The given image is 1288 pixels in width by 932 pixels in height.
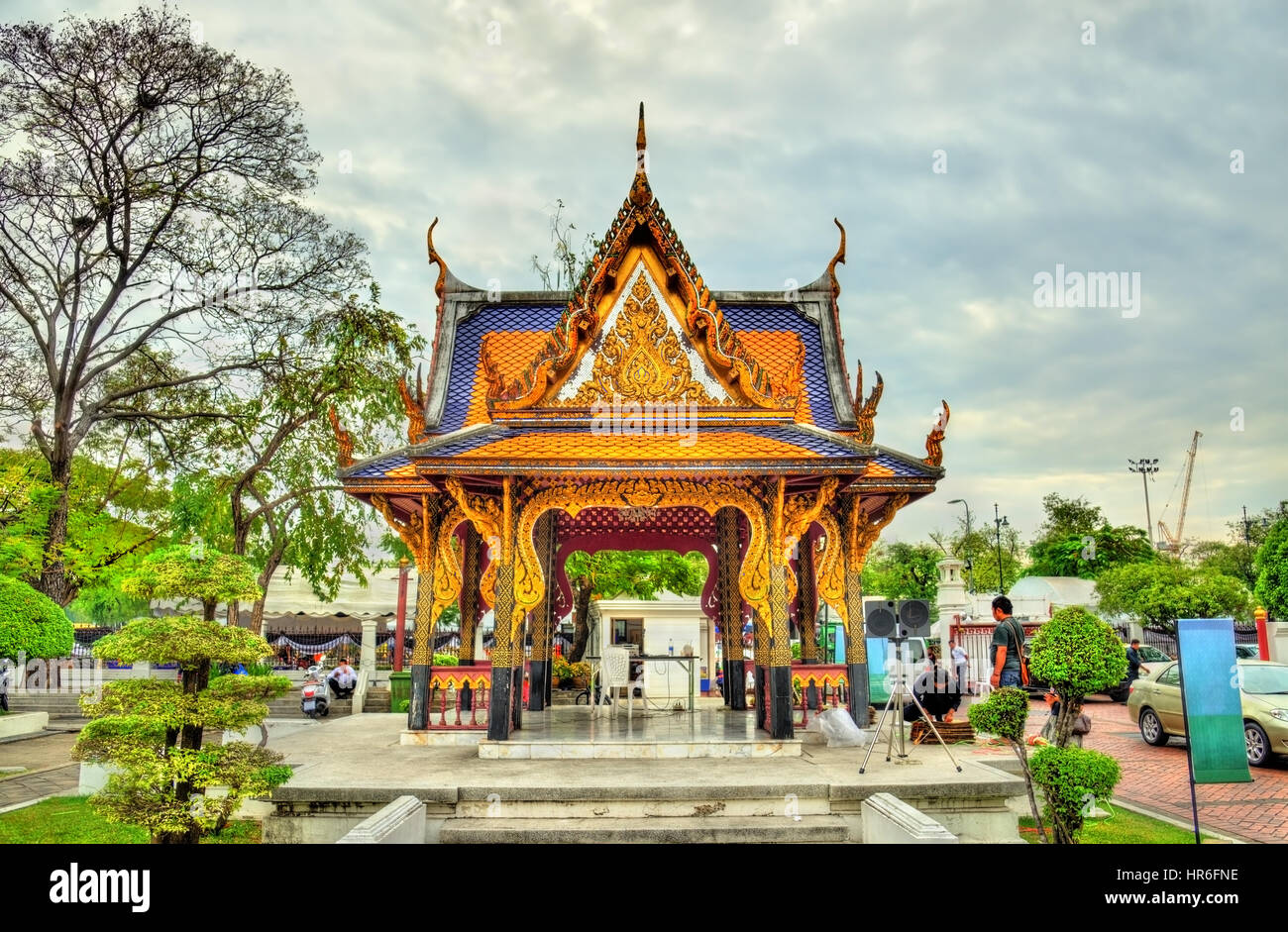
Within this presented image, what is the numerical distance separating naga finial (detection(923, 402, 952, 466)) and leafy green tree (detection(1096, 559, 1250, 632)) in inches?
742

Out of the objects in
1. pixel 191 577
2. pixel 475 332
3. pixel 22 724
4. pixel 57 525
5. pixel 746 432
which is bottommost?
pixel 22 724

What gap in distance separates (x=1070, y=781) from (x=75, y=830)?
8.70 metres

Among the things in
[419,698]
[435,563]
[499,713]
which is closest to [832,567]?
[499,713]

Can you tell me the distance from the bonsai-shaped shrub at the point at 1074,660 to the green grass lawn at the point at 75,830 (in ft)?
22.0

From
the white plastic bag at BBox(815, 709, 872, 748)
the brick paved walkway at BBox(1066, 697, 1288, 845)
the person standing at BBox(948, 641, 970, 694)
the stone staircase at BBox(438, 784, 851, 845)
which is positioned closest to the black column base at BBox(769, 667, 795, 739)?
the white plastic bag at BBox(815, 709, 872, 748)

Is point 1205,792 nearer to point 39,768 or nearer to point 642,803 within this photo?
point 642,803

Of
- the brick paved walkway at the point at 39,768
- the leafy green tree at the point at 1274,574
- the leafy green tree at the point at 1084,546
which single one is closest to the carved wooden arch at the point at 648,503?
the brick paved walkway at the point at 39,768

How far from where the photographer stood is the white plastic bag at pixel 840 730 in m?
9.86

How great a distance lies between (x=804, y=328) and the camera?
43.2 feet

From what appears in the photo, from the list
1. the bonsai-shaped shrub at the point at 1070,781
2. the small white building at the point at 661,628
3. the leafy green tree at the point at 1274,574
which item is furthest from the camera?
the leafy green tree at the point at 1274,574

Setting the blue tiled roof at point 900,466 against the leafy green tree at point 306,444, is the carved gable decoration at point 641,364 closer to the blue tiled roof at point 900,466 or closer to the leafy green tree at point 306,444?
the blue tiled roof at point 900,466

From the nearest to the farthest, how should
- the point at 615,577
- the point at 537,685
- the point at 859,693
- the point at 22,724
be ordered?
1. the point at 859,693
2. the point at 537,685
3. the point at 22,724
4. the point at 615,577

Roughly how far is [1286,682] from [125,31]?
84.3 feet

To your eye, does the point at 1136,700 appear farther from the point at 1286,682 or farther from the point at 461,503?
the point at 461,503
